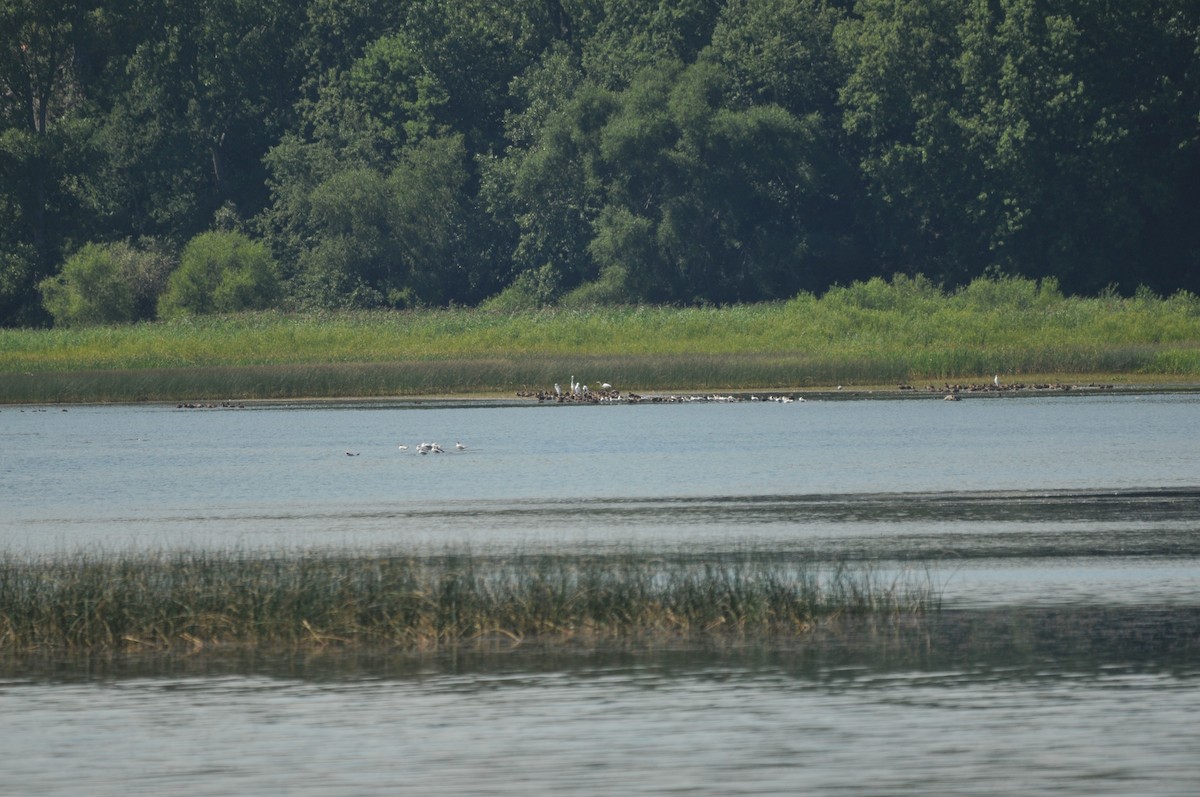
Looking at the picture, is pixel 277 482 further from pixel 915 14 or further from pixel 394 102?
pixel 394 102

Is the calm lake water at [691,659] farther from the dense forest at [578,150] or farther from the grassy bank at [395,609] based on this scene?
the dense forest at [578,150]

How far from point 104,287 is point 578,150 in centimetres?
2332

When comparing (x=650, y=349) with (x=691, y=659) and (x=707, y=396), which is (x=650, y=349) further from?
(x=691, y=659)

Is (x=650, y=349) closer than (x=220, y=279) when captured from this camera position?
Yes

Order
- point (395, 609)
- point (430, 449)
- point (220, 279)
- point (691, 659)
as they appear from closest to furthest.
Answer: point (691, 659), point (395, 609), point (430, 449), point (220, 279)

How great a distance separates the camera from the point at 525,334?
7331 centimetres

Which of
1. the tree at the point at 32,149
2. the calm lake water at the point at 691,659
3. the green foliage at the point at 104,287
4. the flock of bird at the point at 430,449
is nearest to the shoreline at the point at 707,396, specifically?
the calm lake water at the point at 691,659

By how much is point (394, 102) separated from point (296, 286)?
11166 mm

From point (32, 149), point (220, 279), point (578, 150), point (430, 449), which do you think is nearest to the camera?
point (430, 449)

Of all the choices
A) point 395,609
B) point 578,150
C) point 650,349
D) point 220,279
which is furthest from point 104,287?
point 395,609

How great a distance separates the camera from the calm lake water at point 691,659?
14.5m

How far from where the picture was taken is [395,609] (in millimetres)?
19812

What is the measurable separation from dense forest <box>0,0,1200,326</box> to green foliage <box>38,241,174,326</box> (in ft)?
0.56

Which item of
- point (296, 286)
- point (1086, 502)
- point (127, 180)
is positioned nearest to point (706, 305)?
point (296, 286)
